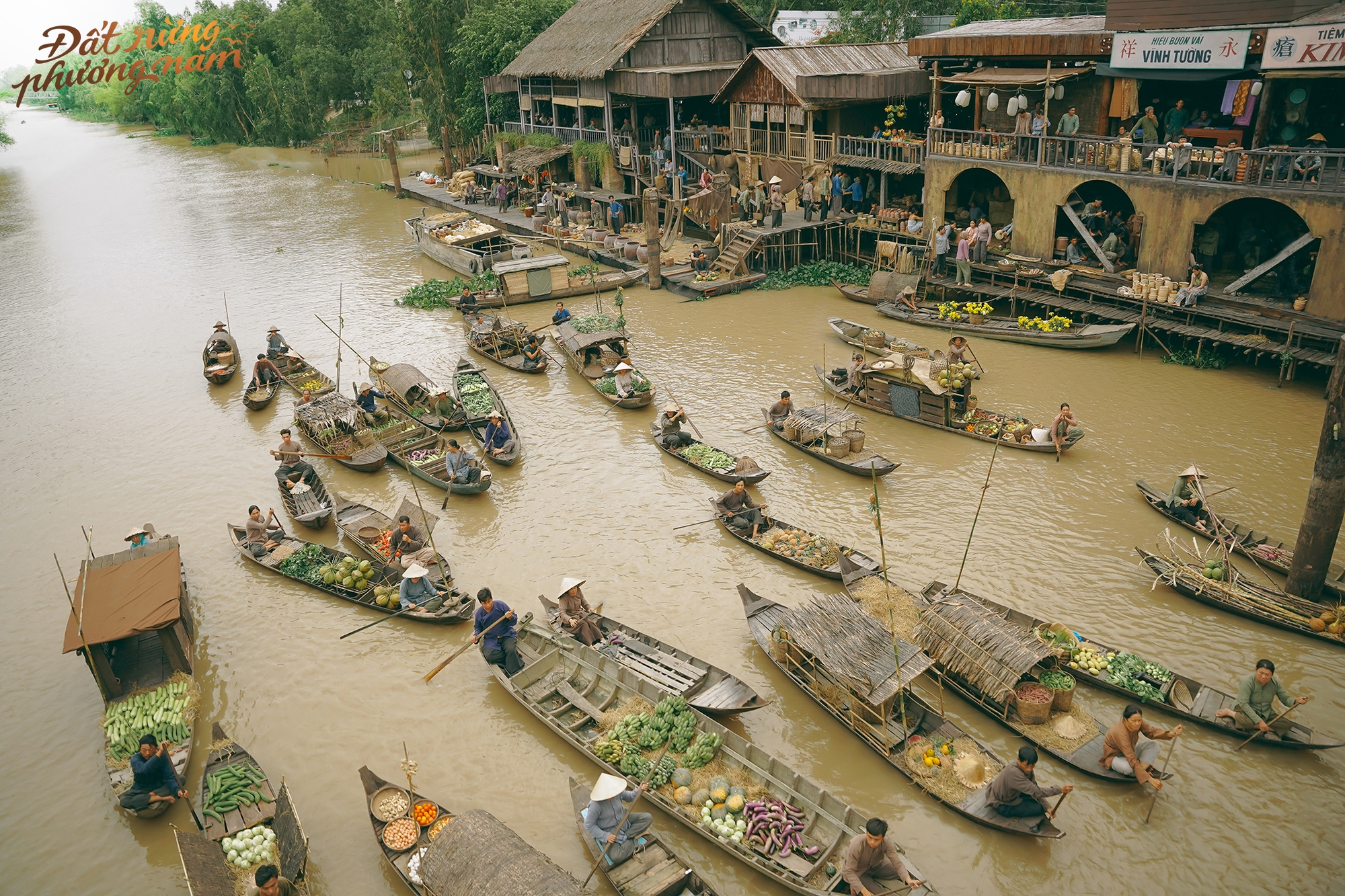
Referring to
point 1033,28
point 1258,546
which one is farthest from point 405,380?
point 1033,28

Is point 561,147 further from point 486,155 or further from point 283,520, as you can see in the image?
point 283,520

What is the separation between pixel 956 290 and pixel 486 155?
104 ft

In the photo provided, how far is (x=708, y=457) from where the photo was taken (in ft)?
57.9

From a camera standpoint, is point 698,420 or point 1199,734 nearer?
point 1199,734

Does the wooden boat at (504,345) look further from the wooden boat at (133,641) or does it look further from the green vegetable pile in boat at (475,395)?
the wooden boat at (133,641)

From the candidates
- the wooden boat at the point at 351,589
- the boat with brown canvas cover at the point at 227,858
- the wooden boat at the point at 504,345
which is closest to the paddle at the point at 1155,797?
the boat with brown canvas cover at the point at 227,858

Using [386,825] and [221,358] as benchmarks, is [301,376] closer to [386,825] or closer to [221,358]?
[221,358]

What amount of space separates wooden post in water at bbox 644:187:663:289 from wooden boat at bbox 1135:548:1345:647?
62.7 feet

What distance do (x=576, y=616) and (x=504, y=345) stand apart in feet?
42.9

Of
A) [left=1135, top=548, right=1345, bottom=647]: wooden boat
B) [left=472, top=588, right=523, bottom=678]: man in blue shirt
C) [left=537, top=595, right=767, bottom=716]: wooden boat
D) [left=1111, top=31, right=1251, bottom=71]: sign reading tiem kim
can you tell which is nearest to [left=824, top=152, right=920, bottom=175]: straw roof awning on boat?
[left=1111, top=31, right=1251, bottom=71]: sign reading tiem kim

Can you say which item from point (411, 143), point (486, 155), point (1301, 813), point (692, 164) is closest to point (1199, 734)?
point (1301, 813)

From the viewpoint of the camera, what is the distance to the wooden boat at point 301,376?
22.7 meters

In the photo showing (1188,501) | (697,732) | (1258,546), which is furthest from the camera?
(1188,501)

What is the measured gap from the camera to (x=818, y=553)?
46.7 feet
